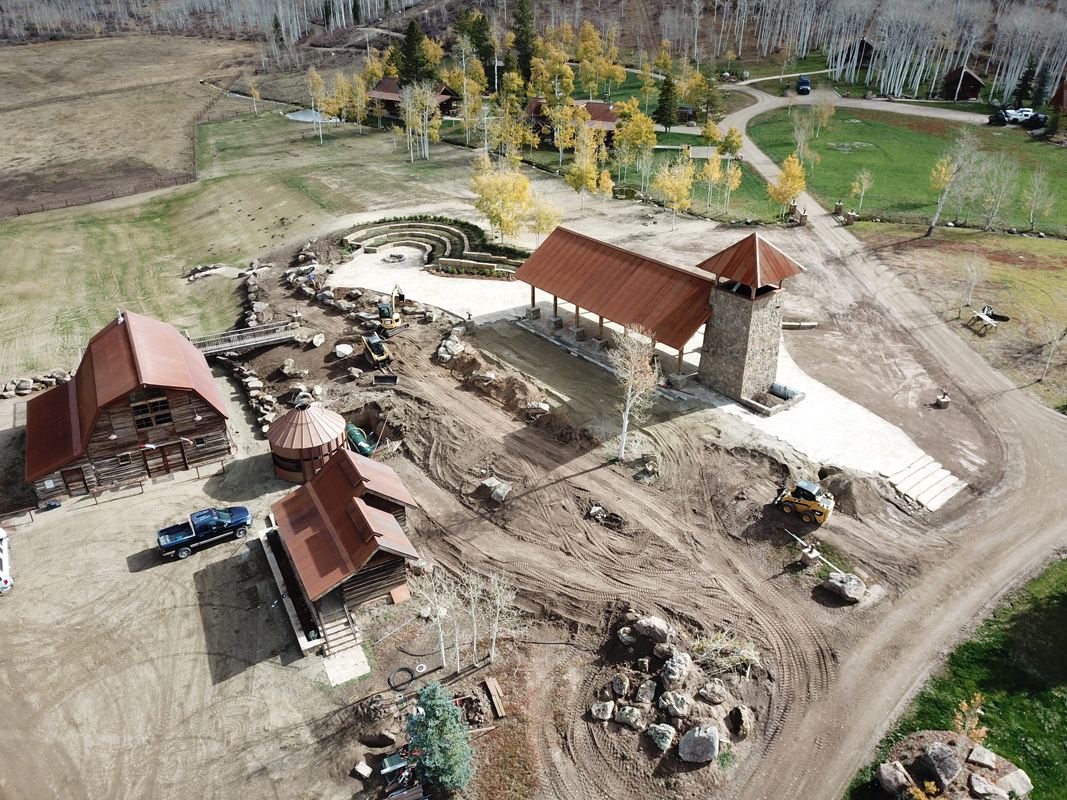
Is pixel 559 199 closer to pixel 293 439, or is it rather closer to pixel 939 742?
pixel 293 439

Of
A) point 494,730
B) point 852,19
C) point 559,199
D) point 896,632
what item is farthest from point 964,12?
point 494,730

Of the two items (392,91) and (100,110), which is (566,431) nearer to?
(392,91)

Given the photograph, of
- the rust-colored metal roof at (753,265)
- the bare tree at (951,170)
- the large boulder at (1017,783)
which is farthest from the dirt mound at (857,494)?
the bare tree at (951,170)

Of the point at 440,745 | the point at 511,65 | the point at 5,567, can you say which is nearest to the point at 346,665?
the point at 440,745

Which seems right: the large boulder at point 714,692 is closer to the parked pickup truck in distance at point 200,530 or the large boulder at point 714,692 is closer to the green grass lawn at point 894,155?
the parked pickup truck in distance at point 200,530

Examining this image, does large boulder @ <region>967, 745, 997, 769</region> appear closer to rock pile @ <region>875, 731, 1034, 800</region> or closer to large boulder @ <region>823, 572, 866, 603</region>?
rock pile @ <region>875, 731, 1034, 800</region>

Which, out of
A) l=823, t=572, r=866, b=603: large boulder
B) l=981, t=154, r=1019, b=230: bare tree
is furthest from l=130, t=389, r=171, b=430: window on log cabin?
l=981, t=154, r=1019, b=230: bare tree
